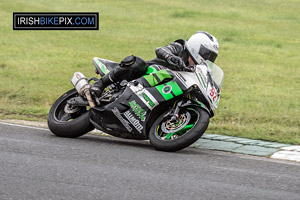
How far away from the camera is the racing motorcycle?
25.9 ft

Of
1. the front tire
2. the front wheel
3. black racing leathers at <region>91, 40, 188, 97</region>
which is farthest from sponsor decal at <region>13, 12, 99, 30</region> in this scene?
the front wheel

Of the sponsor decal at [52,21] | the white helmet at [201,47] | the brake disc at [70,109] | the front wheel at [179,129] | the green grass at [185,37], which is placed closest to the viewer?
the front wheel at [179,129]

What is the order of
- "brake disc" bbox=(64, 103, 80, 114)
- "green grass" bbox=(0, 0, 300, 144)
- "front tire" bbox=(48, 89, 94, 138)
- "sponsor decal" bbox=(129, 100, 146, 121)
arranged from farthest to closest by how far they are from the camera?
"green grass" bbox=(0, 0, 300, 144) < "brake disc" bbox=(64, 103, 80, 114) < "front tire" bbox=(48, 89, 94, 138) < "sponsor decal" bbox=(129, 100, 146, 121)

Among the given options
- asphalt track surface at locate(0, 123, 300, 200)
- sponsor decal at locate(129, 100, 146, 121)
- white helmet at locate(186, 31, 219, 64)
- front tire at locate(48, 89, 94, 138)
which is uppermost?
white helmet at locate(186, 31, 219, 64)

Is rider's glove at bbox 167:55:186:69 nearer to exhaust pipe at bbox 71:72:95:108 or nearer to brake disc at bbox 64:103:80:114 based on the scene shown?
exhaust pipe at bbox 71:72:95:108

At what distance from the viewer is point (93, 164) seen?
6902 mm

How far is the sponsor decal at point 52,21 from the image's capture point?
2233 centimetres

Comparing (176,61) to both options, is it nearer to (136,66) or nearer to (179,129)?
(136,66)

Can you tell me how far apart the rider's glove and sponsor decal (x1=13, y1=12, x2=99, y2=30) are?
14262 millimetres

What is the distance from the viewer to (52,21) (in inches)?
899

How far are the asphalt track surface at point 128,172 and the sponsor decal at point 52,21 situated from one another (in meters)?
14.3

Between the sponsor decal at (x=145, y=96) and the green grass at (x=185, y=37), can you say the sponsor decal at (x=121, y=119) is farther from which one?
the green grass at (x=185, y=37)

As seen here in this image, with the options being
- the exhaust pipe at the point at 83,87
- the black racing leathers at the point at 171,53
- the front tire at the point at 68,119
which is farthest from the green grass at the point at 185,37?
the exhaust pipe at the point at 83,87

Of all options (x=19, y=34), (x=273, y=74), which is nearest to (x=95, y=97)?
(x=273, y=74)
